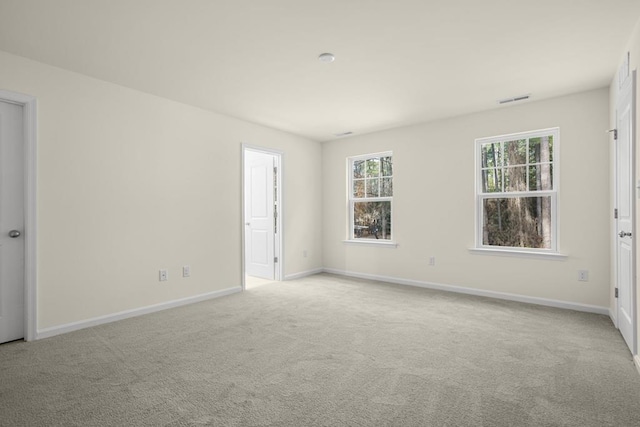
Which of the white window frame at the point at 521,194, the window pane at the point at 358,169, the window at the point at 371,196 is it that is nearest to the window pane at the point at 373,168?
the window at the point at 371,196

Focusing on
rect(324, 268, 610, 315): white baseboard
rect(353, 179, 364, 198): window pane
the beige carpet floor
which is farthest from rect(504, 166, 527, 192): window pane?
rect(353, 179, 364, 198): window pane

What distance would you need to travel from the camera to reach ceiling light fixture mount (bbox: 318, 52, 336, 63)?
2924 millimetres

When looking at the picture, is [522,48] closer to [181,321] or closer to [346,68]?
[346,68]

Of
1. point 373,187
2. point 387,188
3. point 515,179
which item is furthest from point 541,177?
point 373,187

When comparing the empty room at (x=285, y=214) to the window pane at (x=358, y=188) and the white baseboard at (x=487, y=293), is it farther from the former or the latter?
the window pane at (x=358, y=188)

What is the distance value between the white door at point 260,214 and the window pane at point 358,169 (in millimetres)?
1452

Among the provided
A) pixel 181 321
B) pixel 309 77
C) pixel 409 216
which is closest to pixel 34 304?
pixel 181 321

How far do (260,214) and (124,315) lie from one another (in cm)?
271

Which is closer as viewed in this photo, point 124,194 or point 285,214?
point 124,194

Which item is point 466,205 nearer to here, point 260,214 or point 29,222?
point 260,214

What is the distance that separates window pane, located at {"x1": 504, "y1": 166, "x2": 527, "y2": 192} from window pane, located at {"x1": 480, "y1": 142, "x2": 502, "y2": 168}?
6.6 inches

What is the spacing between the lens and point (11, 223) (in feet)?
9.60

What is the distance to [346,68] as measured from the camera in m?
3.20

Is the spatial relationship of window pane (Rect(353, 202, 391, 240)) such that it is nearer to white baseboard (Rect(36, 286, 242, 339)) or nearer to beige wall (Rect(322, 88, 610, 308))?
beige wall (Rect(322, 88, 610, 308))
